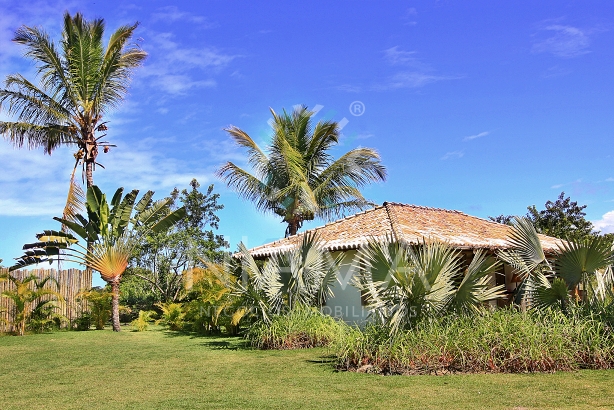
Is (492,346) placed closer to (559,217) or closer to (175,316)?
(175,316)

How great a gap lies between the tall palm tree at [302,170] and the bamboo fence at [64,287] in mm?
7078

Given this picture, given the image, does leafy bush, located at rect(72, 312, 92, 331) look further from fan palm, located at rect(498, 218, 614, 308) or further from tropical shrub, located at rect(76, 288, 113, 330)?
fan palm, located at rect(498, 218, 614, 308)

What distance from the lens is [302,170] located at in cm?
2388

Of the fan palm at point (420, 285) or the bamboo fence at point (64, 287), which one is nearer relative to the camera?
the fan palm at point (420, 285)

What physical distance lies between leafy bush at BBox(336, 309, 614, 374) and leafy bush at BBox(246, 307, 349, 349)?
328cm

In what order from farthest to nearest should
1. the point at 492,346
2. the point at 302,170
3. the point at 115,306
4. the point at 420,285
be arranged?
1. the point at 302,170
2. the point at 115,306
3. the point at 420,285
4. the point at 492,346

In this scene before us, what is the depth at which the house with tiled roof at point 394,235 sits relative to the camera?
15.7 m

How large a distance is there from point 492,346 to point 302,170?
15.4m

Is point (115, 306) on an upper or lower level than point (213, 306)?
upper

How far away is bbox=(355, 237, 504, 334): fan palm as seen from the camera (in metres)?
9.68

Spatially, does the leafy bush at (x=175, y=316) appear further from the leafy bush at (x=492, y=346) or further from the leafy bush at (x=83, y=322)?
the leafy bush at (x=492, y=346)

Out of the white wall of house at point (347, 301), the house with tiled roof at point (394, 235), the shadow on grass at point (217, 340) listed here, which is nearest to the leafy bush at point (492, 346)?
the house with tiled roof at point (394, 235)

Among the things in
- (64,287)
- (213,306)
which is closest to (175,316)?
(213,306)

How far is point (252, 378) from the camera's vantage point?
9391 mm
